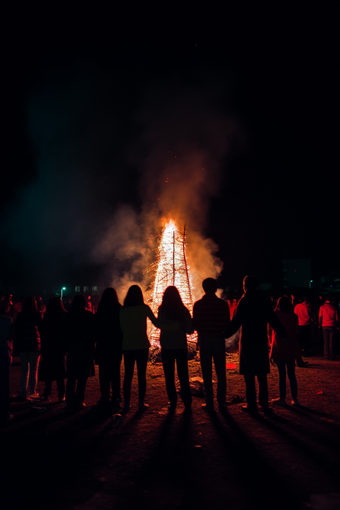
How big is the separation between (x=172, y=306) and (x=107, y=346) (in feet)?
4.03

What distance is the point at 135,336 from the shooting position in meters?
5.63

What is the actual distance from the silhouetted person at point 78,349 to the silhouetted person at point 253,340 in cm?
226

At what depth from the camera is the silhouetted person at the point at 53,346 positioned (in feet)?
20.2

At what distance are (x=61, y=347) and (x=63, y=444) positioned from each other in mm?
2194

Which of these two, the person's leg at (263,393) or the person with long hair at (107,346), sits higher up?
the person with long hair at (107,346)

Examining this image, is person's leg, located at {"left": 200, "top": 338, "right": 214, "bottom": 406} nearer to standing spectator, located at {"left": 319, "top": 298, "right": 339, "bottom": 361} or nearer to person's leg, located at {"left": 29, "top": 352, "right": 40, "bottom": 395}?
person's leg, located at {"left": 29, "top": 352, "right": 40, "bottom": 395}

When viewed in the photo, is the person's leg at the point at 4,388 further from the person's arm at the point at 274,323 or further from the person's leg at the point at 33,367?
the person's arm at the point at 274,323

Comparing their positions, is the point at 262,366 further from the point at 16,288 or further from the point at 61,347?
the point at 16,288

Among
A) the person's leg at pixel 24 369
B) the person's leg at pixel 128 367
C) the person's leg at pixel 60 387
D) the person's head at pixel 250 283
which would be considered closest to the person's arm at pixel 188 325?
the person's leg at pixel 128 367

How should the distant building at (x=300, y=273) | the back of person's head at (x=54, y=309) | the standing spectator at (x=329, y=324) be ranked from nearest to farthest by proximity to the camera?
the back of person's head at (x=54, y=309) < the standing spectator at (x=329, y=324) < the distant building at (x=300, y=273)

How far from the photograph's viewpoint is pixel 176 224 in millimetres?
11586

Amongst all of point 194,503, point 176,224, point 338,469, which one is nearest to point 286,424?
point 338,469

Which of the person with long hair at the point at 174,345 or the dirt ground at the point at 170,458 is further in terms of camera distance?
the person with long hair at the point at 174,345

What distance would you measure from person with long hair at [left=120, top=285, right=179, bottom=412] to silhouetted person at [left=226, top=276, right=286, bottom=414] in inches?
42.2
